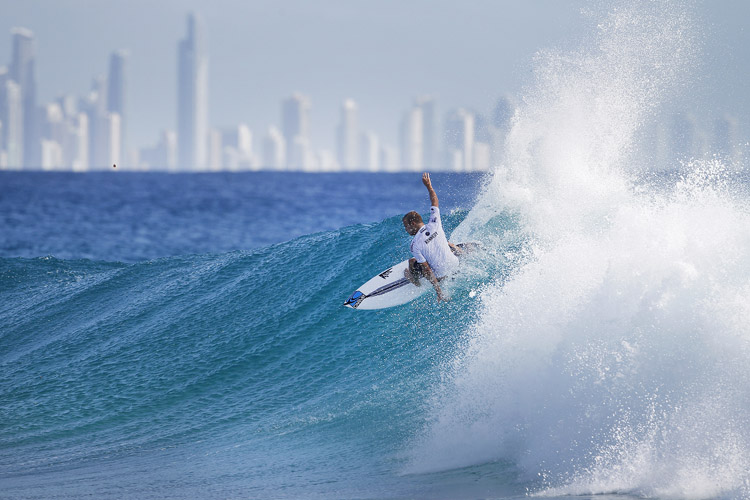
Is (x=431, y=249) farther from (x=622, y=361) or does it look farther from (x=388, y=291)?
(x=622, y=361)

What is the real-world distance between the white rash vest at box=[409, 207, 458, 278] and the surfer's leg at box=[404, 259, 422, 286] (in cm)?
27

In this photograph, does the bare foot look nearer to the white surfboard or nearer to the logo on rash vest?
the white surfboard

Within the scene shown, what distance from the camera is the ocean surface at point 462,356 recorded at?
243 inches

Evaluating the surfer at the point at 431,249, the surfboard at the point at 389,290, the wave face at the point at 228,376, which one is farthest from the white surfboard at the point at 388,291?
the surfer at the point at 431,249

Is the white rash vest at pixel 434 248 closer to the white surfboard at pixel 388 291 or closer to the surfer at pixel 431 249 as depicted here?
the surfer at pixel 431 249

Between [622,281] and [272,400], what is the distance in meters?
4.20

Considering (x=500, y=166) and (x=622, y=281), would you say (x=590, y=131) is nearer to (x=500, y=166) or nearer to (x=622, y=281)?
(x=500, y=166)

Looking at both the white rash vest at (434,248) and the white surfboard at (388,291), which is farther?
the white surfboard at (388,291)

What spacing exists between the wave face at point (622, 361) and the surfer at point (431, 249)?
97 centimetres

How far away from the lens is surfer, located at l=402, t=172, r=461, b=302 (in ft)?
27.9

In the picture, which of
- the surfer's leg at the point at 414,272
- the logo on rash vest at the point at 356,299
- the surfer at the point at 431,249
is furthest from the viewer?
the logo on rash vest at the point at 356,299

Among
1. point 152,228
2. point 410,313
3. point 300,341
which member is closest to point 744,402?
point 410,313

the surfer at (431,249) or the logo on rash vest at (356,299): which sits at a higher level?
the surfer at (431,249)

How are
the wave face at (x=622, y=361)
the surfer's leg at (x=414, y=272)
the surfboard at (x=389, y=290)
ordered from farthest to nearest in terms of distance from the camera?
the surfboard at (x=389, y=290) → the surfer's leg at (x=414, y=272) → the wave face at (x=622, y=361)
